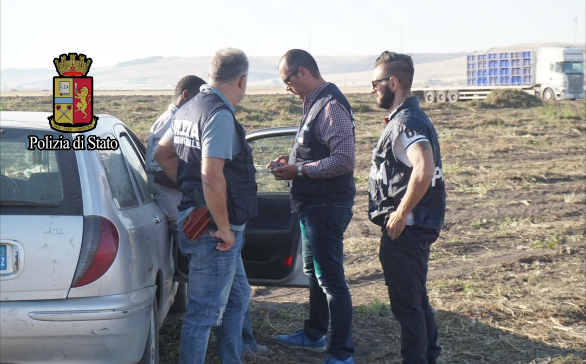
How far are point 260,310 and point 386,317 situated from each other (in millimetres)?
1034

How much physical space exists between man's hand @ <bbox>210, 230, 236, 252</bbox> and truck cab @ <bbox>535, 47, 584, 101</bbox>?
37.0 metres

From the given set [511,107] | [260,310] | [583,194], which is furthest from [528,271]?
[511,107]

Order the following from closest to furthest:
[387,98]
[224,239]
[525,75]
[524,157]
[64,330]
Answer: [64,330] < [224,239] < [387,98] < [524,157] < [525,75]

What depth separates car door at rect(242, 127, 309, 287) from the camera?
458 cm

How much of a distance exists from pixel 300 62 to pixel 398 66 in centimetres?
71

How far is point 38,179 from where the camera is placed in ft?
10.9

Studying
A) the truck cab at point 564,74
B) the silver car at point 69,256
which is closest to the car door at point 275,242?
the silver car at point 69,256

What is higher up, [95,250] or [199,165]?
[199,165]

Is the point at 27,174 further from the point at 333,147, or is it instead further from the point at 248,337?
the point at 248,337

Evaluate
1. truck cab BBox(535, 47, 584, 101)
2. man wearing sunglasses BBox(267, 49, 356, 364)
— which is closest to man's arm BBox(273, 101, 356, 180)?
man wearing sunglasses BBox(267, 49, 356, 364)

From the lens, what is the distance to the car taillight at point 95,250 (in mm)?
3178

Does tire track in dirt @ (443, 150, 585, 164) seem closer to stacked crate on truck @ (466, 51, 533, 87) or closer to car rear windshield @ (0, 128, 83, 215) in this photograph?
car rear windshield @ (0, 128, 83, 215)

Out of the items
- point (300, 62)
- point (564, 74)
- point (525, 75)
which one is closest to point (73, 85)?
point (300, 62)

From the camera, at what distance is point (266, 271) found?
4574mm
